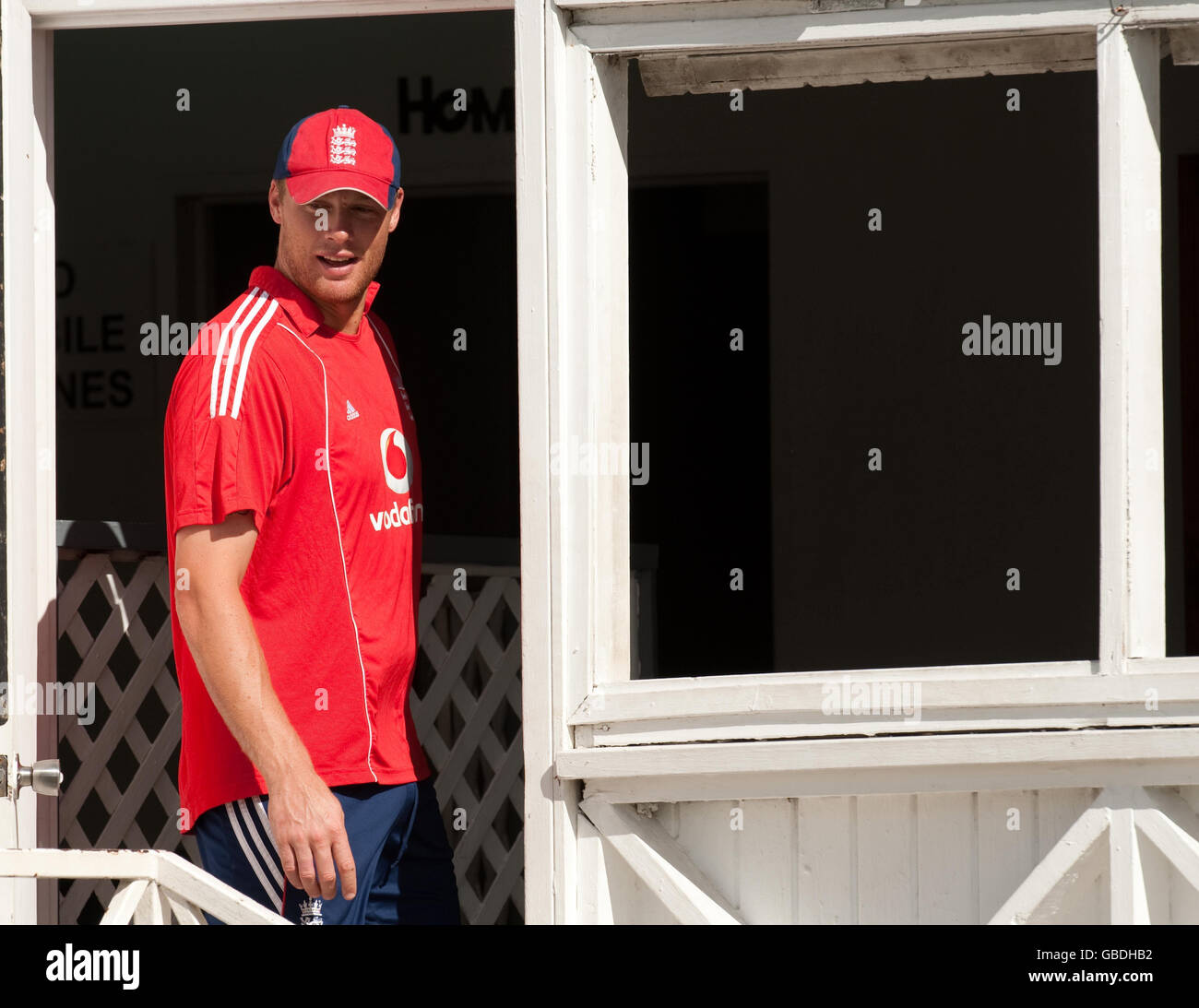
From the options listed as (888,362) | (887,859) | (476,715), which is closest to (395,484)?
(887,859)

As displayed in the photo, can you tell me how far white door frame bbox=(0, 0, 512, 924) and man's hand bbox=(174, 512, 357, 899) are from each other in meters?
0.57

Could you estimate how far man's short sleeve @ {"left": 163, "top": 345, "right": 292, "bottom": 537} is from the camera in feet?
10.4

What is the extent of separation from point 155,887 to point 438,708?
1.58 metres

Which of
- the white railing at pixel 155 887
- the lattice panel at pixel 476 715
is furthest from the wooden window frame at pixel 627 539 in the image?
the lattice panel at pixel 476 715

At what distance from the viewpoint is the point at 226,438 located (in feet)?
10.5

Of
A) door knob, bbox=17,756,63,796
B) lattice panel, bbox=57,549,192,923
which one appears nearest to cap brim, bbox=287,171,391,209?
door knob, bbox=17,756,63,796

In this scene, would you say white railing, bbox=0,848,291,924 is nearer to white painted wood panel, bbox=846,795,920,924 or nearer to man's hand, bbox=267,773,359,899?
man's hand, bbox=267,773,359,899

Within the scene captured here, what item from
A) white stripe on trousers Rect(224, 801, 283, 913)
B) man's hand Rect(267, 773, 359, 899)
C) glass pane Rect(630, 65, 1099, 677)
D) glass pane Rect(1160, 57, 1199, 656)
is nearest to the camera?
man's hand Rect(267, 773, 359, 899)

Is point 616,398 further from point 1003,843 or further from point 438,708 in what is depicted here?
point 438,708

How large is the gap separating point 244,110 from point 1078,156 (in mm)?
3214

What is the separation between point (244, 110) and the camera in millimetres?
6844

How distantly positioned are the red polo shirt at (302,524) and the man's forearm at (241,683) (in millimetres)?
110

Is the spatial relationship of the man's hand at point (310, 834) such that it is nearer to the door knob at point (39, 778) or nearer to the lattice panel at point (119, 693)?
the door knob at point (39, 778)

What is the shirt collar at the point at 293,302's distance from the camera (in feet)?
11.2
